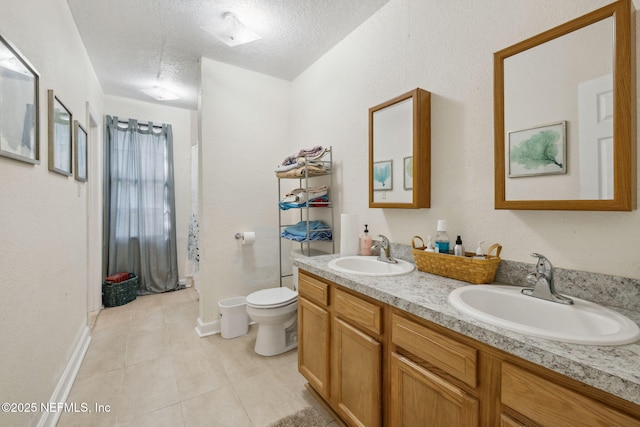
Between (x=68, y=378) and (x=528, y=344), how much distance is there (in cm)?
251

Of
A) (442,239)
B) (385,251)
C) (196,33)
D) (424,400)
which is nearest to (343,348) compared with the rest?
(424,400)

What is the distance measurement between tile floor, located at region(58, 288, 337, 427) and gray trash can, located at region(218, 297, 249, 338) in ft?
0.21

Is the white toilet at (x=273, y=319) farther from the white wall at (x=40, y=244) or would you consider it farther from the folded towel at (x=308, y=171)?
the white wall at (x=40, y=244)

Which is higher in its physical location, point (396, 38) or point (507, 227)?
point (396, 38)

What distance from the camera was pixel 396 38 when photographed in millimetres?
1796

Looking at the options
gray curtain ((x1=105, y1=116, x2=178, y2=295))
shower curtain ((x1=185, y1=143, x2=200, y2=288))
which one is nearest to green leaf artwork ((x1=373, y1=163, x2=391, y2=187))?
shower curtain ((x1=185, y1=143, x2=200, y2=288))

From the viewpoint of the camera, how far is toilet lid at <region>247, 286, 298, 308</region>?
2127 mm

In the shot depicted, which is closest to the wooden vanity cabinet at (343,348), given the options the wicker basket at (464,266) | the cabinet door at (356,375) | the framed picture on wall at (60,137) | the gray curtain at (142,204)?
the cabinet door at (356,375)

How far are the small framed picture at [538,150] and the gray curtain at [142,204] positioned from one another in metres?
3.90

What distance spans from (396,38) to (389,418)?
2.13 m

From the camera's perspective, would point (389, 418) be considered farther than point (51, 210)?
No

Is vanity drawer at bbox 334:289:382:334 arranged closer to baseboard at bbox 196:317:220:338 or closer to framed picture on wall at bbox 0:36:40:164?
framed picture on wall at bbox 0:36:40:164

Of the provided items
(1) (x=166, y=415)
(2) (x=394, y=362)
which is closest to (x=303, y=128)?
(2) (x=394, y=362)

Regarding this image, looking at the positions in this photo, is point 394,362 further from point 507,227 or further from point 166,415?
point 166,415
